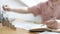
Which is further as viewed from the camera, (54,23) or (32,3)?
(32,3)

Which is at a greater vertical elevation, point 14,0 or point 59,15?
point 14,0

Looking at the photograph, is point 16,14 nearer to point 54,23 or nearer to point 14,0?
point 14,0

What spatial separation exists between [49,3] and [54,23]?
26.9 inches

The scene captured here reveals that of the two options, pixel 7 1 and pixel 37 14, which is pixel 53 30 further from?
pixel 7 1

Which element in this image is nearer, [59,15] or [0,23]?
[0,23]

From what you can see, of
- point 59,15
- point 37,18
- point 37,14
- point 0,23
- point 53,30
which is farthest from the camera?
point 37,18

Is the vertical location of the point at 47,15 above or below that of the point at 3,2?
below

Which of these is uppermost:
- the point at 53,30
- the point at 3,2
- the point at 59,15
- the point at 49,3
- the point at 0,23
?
the point at 3,2

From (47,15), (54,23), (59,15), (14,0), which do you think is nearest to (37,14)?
(47,15)

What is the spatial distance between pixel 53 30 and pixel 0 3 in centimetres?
119

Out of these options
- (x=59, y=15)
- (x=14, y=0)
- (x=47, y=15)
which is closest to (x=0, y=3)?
(x=14, y=0)

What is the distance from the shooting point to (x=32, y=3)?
7.12ft

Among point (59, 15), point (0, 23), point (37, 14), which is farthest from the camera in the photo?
point (37, 14)

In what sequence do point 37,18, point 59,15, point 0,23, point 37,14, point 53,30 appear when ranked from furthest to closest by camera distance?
1. point 37,18
2. point 37,14
3. point 59,15
4. point 0,23
5. point 53,30
